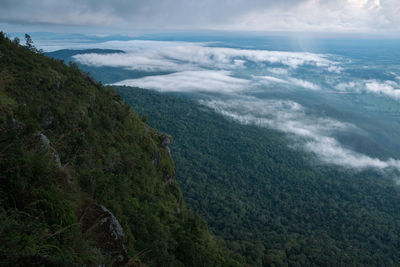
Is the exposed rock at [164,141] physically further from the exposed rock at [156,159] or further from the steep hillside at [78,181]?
the exposed rock at [156,159]

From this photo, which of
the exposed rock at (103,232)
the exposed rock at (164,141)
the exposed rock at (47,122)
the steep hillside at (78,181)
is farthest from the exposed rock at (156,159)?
the exposed rock at (103,232)

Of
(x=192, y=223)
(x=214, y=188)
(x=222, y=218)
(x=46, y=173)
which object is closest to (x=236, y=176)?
(x=214, y=188)

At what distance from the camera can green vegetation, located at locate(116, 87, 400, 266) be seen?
178 ft

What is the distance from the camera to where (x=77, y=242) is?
173 inches

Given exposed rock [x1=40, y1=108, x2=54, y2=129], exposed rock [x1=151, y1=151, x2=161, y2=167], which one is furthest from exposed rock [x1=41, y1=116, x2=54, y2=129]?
exposed rock [x1=151, y1=151, x2=161, y2=167]

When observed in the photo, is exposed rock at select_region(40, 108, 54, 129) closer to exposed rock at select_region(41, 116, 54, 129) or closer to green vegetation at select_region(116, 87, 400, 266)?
exposed rock at select_region(41, 116, 54, 129)

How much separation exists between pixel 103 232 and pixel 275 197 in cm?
8555

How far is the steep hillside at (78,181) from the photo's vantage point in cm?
431

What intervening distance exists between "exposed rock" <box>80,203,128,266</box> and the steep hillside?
2cm

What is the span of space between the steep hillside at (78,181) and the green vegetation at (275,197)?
27471 millimetres

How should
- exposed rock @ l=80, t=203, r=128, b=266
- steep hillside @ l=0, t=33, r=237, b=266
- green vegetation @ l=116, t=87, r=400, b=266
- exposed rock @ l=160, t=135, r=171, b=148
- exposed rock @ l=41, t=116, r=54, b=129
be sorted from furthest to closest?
green vegetation @ l=116, t=87, r=400, b=266 → exposed rock @ l=160, t=135, r=171, b=148 → exposed rock @ l=41, t=116, r=54, b=129 → exposed rock @ l=80, t=203, r=128, b=266 → steep hillside @ l=0, t=33, r=237, b=266

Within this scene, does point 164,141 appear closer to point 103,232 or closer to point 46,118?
point 46,118

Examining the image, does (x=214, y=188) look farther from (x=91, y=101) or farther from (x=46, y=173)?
(x=46, y=173)

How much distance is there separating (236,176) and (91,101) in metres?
80.3
